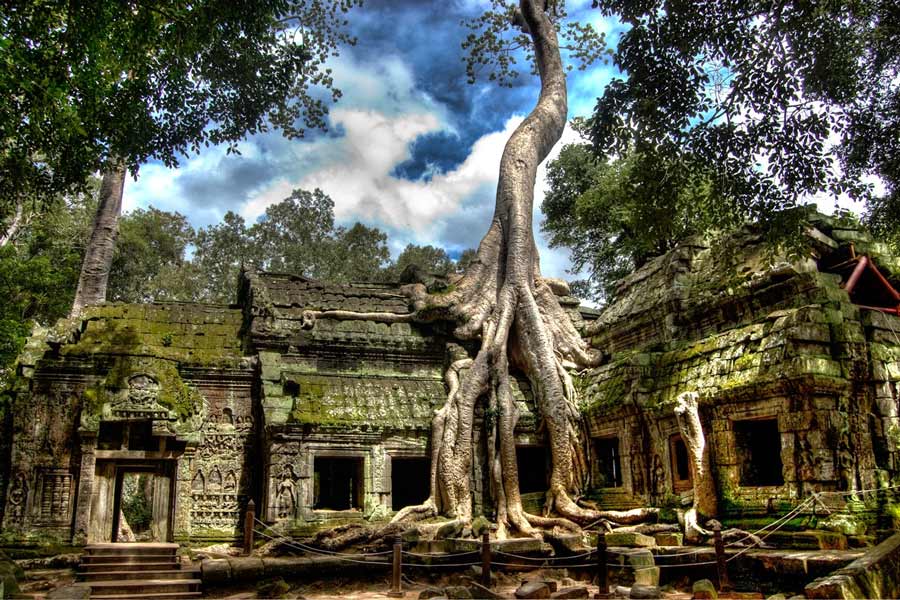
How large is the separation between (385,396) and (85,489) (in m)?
4.83

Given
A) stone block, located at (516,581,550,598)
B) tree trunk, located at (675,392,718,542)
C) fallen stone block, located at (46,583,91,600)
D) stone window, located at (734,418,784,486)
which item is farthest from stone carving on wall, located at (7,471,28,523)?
stone window, located at (734,418,784,486)

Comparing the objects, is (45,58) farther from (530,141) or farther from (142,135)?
(530,141)

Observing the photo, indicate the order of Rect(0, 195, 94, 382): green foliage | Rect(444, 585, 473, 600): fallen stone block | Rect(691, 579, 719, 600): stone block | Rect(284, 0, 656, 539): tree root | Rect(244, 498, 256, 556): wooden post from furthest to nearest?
Rect(0, 195, 94, 382): green foliage, Rect(284, 0, 656, 539): tree root, Rect(244, 498, 256, 556): wooden post, Rect(444, 585, 473, 600): fallen stone block, Rect(691, 579, 719, 600): stone block

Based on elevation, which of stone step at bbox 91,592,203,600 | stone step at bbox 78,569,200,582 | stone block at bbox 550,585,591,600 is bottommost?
stone block at bbox 550,585,591,600

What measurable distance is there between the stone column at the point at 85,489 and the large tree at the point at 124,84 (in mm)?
4390

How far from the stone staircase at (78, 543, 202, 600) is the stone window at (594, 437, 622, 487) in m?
7.12

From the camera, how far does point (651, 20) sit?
27.8 ft

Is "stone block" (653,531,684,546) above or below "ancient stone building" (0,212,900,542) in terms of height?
below

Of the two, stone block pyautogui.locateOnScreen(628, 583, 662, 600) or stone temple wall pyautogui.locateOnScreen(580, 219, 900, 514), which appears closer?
stone block pyautogui.locateOnScreen(628, 583, 662, 600)

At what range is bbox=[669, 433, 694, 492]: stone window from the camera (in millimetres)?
10570

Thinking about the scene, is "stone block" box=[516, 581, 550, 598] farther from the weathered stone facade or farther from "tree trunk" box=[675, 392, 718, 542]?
the weathered stone facade

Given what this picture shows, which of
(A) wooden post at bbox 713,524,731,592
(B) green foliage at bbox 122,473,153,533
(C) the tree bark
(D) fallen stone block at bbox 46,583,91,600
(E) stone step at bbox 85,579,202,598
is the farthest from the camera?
(C) the tree bark

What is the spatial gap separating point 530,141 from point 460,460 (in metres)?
7.62

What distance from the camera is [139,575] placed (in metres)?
Answer: 8.69
